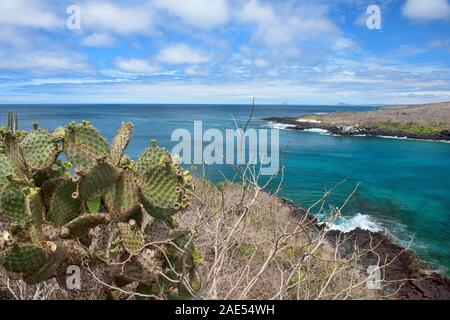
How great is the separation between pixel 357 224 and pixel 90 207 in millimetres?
16076

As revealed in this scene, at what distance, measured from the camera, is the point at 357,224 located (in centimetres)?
1838

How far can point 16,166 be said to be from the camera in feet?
13.8

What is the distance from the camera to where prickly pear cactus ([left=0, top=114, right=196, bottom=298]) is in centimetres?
361

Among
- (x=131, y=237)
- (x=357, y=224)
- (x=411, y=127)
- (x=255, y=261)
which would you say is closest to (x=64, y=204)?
(x=131, y=237)

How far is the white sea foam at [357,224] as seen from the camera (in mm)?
17856

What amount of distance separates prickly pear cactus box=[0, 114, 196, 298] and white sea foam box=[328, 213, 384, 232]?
1440 centimetres

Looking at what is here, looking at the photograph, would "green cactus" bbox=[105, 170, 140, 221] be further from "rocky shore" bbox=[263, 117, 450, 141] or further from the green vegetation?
the green vegetation

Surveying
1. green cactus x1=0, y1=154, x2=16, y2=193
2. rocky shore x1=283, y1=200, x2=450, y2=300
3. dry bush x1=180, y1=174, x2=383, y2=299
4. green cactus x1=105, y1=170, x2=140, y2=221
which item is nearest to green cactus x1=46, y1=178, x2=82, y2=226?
green cactus x1=105, y1=170, x2=140, y2=221

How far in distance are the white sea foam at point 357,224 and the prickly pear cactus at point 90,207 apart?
567 inches

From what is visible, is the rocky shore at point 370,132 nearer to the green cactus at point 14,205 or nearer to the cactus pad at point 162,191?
the cactus pad at point 162,191

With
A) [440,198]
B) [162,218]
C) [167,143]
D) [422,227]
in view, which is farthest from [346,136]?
[162,218]

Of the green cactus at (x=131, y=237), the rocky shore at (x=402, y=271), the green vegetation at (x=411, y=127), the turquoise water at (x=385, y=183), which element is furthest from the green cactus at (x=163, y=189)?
the green vegetation at (x=411, y=127)

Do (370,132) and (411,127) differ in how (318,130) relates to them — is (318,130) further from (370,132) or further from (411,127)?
(411,127)
